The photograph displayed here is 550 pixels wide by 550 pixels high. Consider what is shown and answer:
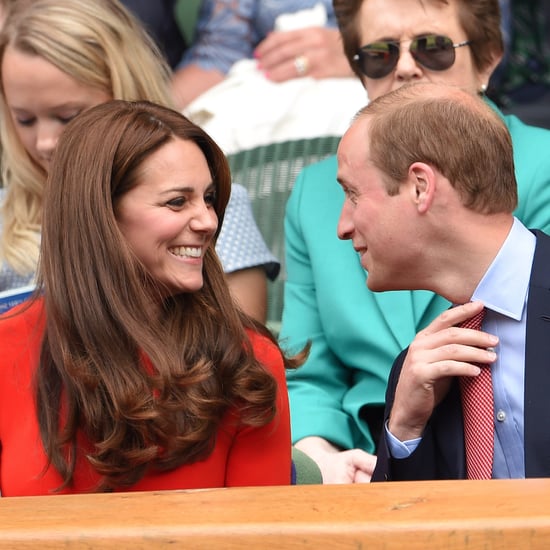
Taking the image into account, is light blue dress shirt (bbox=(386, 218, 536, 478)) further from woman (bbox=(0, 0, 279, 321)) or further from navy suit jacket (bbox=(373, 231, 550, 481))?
woman (bbox=(0, 0, 279, 321))

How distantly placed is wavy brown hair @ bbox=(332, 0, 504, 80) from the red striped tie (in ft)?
3.75

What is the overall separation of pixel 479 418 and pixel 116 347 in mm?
664

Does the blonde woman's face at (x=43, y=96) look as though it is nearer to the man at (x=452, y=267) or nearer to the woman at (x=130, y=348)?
the woman at (x=130, y=348)

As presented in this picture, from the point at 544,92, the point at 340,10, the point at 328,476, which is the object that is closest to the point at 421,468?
the point at 328,476

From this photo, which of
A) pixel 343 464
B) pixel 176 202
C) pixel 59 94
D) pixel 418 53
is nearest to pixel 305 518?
pixel 176 202

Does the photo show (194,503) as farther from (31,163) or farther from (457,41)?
(31,163)

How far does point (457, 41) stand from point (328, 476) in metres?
1.18

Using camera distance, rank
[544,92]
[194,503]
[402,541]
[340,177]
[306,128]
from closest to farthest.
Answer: [402,541], [194,503], [340,177], [306,128], [544,92]

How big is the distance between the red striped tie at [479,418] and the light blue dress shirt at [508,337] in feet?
0.06

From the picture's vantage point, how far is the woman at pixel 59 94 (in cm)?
298

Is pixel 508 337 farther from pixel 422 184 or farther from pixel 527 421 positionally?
pixel 422 184

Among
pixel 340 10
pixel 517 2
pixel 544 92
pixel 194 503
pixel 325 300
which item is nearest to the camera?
pixel 194 503

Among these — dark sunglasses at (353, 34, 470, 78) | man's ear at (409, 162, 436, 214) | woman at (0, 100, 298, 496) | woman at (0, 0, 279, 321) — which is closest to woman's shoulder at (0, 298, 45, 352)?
woman at (0, 100, 298, 496)

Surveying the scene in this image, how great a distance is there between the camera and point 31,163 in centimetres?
319
